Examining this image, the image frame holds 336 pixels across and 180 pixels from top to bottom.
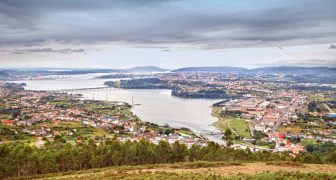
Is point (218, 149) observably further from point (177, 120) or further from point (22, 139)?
point (177, 120)

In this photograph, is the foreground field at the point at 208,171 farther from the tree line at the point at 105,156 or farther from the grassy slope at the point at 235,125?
the grassy slope at the point at 235,125

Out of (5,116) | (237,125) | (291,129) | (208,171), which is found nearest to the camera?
(208,171)

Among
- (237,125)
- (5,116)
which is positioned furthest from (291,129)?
(5,116)

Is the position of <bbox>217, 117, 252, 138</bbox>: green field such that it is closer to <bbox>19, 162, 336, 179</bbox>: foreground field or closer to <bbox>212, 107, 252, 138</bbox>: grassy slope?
<bbox>212, 107, 252, 138</bbox>: grassy slope

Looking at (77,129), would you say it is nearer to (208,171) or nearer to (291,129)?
(291,129)

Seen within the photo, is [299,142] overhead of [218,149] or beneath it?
beneath

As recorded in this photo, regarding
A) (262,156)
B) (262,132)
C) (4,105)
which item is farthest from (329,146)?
(4,105)

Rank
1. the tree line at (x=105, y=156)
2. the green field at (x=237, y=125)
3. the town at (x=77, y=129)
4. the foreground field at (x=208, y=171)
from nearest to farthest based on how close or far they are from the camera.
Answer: the foreground field at (x=208, y=171) → the tree line at (x=105, y=156) → the town at (x=77, y=129) → the green field at (x=237, y=125)

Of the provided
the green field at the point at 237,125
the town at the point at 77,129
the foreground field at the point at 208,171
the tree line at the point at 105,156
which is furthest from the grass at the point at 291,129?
the foreground field at the point at 208,171
